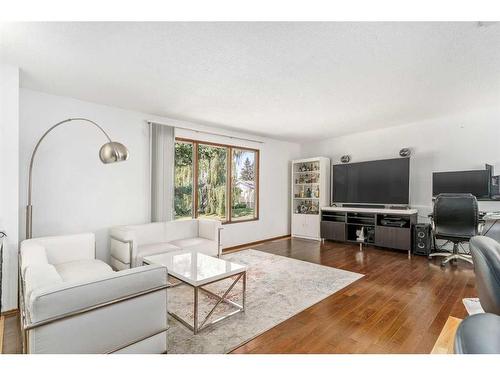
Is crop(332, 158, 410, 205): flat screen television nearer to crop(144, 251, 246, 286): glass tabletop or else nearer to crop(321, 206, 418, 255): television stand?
crop(321, 206, 418, 255): television stand

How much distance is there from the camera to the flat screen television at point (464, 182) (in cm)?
393

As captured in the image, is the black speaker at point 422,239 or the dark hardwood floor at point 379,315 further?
the black speaker at point 422,239

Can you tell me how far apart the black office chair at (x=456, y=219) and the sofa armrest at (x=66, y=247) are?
15.6ft

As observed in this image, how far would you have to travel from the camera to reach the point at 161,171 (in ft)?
13.6

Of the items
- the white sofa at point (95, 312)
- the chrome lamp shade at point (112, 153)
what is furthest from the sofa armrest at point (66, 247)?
the chrome lamp shade at point (112, 153)

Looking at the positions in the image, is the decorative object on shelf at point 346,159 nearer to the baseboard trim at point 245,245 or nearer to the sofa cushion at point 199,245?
the baseboard trim at point 245,245

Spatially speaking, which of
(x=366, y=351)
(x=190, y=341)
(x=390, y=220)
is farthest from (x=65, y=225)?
(x=390, y=220)

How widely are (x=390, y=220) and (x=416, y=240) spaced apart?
1.71ft

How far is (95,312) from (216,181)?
3.78 meters

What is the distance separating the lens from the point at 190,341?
2.01 meters

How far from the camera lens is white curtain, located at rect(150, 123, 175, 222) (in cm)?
411

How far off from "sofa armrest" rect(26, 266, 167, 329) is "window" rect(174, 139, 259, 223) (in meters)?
2.98

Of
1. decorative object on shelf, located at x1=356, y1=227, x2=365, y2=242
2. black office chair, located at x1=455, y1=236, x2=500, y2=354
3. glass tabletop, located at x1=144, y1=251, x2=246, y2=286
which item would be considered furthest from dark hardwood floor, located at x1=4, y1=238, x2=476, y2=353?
black office chair, located at x1=455, y1=236, x2=500, y2=354
